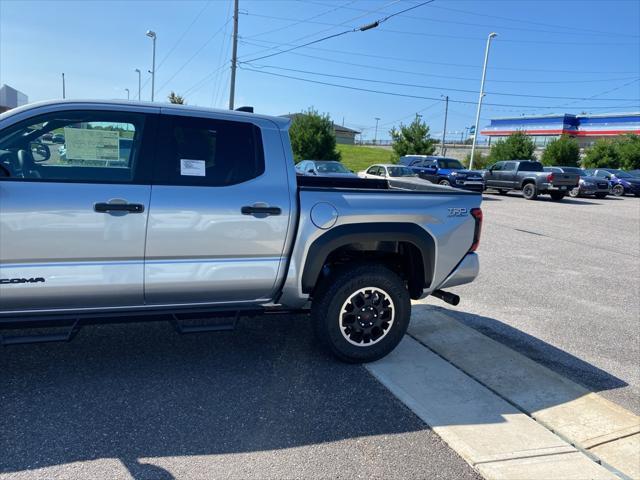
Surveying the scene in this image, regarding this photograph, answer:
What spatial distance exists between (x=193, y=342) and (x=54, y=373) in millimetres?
1134

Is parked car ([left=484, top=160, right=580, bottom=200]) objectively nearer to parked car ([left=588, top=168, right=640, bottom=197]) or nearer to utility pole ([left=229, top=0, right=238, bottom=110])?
parked car ([left=588, top=168, right=640, bottom=197])

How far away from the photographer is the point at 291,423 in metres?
3.23

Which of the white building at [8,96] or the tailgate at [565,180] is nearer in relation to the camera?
the tailgate at [565,180]

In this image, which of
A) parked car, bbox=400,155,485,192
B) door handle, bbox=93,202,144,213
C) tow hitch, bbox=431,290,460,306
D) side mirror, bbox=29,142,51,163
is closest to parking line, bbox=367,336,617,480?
tow hitch, bbox=431,290,460,306

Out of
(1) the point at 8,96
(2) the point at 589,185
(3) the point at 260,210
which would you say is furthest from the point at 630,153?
(1) the point at 8,96

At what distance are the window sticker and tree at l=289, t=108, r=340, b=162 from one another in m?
30.7

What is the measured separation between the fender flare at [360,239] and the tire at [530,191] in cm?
2144

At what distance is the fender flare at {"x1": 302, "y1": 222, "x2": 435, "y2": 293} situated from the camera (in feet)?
12.2

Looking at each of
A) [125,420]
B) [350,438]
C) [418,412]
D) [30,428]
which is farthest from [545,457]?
[30,428]

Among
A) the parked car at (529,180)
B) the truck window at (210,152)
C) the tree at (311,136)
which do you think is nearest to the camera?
the truck window at (210,152)

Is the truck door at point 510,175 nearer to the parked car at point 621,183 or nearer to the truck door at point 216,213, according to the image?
the parked car at point 621,183

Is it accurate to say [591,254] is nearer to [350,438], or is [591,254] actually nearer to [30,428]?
[350,438]

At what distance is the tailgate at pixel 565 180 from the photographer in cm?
2244

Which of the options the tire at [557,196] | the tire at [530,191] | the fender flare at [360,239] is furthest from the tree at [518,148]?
the fender flare at [360,239]
